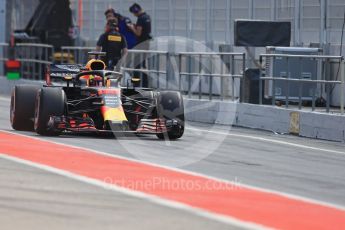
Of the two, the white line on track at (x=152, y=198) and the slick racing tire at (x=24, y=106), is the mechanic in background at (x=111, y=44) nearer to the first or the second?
the slick racing tire at (x=24, y=106)

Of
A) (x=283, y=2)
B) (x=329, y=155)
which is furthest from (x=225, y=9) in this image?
(x=329, y=155)

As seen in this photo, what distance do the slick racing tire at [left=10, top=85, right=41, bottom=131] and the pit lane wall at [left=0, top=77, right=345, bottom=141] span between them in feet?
17.9

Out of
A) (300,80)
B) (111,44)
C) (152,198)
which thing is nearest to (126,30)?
(111,44)

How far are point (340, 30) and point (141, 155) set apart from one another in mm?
11360

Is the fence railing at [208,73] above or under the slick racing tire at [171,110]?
above

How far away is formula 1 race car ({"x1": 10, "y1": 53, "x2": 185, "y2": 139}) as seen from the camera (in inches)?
614

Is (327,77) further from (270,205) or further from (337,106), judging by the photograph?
(270,205)

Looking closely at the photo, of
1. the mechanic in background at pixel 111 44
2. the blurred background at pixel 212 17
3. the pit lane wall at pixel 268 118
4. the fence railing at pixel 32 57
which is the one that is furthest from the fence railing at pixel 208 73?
the fence railing at pixel 32 57

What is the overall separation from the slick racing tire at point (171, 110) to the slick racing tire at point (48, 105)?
1.69 meters

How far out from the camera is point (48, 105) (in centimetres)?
1545

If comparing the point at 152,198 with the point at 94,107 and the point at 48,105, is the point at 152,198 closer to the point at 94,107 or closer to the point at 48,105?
the point at 48,105

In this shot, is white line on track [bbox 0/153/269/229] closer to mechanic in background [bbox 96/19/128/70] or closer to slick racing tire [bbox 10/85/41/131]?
slick racing tire [bbox 10/85/41/131]

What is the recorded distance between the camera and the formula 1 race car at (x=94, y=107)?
15.6 meters

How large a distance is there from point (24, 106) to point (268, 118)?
5.91 m
